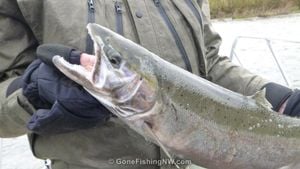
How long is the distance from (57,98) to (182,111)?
0.40 meters

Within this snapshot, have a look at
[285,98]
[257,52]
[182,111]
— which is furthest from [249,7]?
[182,111]

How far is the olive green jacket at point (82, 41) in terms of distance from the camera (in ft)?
6.78

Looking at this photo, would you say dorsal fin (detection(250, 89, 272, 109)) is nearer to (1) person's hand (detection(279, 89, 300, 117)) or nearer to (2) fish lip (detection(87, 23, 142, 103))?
(1) person's hand (detection(279, 89, 300, 117))

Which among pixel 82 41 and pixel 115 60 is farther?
pixel 82 41

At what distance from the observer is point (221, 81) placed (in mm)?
2514

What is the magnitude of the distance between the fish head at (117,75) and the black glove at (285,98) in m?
0.70

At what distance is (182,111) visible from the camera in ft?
6.25

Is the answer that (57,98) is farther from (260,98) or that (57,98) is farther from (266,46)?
(266,46)

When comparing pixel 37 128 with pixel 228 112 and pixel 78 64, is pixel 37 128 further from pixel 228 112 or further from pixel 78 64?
pixel 228 112

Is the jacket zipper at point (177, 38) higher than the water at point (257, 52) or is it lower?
higher

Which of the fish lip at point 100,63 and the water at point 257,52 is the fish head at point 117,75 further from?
the water at point 257,52

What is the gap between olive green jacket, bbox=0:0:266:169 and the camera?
81.4 inches

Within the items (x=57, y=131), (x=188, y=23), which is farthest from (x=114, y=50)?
(x=188, y=23)

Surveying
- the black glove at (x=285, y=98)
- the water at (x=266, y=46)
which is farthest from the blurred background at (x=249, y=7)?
the black glove at (x=285, y=98)
